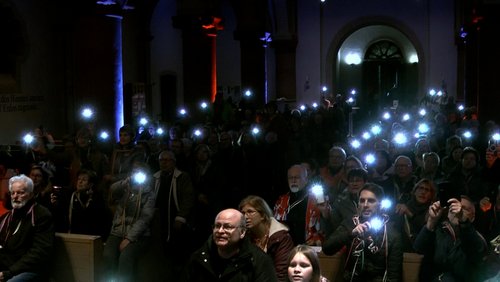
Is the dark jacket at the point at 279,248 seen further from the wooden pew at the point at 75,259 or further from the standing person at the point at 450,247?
the wooden pew at the point at 75,259

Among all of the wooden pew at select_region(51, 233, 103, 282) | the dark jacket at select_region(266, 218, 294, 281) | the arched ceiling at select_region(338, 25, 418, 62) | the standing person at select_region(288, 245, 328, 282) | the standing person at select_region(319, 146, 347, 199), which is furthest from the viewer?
the arched ceiling at select_region(338, 25, 418, 62)

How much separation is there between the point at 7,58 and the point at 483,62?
1033 cm

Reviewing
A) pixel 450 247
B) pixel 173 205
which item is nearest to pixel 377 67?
pixel 173 205

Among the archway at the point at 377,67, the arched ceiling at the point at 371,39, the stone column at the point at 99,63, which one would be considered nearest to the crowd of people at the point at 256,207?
the stone column at the point at 99,63

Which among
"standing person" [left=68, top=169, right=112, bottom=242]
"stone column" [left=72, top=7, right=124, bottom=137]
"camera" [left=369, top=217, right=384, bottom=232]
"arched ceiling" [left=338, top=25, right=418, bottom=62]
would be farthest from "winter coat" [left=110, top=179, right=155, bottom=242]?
"arched ceiling" [left=338, top=25, right=418, bottom=62]

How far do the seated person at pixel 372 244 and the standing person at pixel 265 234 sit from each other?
0.36 metres

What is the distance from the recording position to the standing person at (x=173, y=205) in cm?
855

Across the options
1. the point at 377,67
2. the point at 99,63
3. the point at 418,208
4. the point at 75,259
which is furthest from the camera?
the point at 377,67

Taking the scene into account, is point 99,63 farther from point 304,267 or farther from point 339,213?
point 304,267

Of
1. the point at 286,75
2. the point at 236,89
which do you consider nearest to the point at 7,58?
the point at 236,89

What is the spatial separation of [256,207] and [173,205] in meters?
3.21

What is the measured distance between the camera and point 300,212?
23.7 feet

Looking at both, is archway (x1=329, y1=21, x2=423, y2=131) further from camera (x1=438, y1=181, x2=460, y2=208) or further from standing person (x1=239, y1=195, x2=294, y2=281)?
standing person (x1=239, y1=195, x2=294, y2=281)

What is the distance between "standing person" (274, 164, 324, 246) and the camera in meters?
7.09
